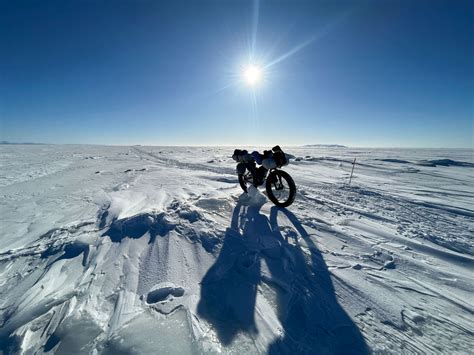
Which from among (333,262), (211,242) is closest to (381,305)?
(333,262)

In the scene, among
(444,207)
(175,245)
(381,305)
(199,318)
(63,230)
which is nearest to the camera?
(199,318)

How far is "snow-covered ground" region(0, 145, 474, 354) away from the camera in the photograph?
68.0 inches

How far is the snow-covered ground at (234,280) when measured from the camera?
1.73 m

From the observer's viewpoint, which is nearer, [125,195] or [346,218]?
[346,218]

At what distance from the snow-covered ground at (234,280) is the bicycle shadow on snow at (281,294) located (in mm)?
13

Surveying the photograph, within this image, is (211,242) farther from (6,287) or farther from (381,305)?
(6,287)

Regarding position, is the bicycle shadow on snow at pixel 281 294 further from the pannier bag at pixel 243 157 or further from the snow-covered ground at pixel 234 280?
the pannier bag at pixel 243 157

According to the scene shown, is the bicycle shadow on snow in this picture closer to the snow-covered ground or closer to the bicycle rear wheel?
the snow-covered ground

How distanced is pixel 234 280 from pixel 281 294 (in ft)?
1.84

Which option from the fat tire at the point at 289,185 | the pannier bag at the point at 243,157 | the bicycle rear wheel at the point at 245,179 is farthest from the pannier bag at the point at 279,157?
the bicycle rear wheel at the point at 245,179

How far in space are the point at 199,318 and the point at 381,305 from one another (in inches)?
74.9

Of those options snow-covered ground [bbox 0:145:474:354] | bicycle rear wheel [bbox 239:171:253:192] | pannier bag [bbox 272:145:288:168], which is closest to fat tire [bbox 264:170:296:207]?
pannier bag [bbox 272:145:288:168]

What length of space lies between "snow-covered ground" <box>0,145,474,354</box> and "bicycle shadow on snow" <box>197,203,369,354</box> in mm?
13

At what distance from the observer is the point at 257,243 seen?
3.17 meters
